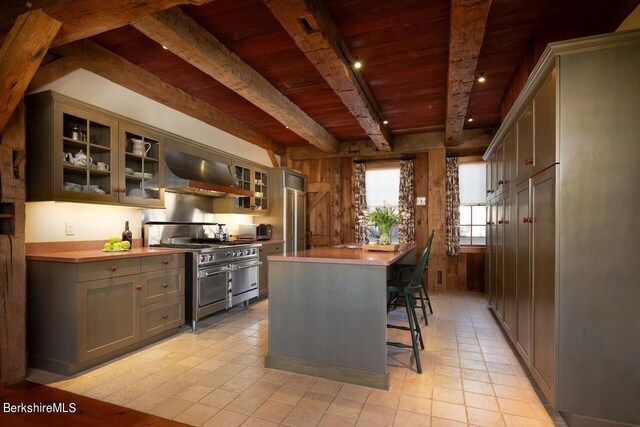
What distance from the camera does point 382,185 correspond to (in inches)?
252

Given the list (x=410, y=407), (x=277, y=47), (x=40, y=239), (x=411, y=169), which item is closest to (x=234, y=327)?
(x=40, y=239)

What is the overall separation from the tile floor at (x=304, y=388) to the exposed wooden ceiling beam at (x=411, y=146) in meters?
3.43

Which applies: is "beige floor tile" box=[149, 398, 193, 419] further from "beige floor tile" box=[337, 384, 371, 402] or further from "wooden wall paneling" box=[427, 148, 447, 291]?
"wooden wall paneling" box=[427, 148, 447, 291]

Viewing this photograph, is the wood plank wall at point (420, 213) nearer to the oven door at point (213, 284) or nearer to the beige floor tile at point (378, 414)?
the oven door at point (213, 284)

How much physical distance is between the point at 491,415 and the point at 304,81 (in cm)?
346

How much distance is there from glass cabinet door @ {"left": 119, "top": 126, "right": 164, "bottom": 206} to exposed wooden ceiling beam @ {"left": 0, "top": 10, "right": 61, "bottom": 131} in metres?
1.08

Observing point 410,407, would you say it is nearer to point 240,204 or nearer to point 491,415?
point 491,415

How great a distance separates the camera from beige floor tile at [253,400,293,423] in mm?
2039

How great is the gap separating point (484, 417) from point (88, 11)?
11.1ft

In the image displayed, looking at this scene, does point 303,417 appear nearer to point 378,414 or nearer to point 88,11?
point 378,414

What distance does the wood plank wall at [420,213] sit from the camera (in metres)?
5.79

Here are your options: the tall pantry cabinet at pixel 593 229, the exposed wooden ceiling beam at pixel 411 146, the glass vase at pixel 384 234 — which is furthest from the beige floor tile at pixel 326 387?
the exposed wooden ceiling beam at pixel 411 146

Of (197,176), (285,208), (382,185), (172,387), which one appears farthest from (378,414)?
(382,185)

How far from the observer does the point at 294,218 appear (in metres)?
6.25
